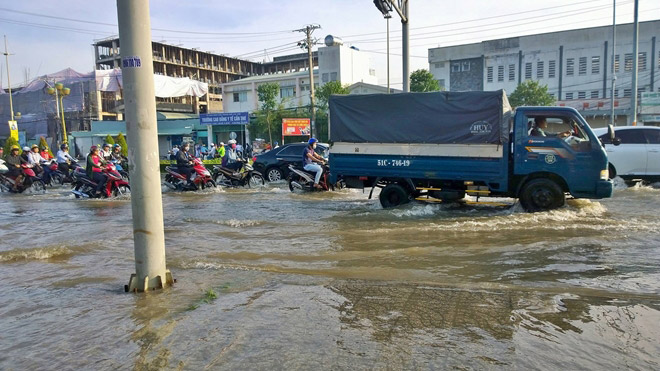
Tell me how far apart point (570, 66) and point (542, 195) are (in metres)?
41.9

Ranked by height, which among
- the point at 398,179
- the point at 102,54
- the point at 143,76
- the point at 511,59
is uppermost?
the point at 102,54

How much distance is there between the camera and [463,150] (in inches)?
389

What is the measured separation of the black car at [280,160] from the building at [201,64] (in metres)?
53.8

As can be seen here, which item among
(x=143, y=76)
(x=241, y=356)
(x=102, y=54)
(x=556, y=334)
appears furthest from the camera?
(x=102, y=54)

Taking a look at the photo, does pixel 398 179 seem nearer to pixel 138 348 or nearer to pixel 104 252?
pixel 104 252

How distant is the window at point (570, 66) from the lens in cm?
4566

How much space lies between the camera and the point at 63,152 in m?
19.6

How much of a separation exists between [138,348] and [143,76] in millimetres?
2554

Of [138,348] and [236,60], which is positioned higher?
[236,60]

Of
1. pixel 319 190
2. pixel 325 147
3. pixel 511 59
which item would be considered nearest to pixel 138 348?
pixel 319 190

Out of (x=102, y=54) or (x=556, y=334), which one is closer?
(x=556, y=334)

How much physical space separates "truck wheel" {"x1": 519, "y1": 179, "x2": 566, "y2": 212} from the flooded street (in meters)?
0.21

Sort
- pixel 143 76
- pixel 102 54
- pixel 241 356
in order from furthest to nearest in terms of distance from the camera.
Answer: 1. pixel 102 54
2. pixel 143 76
3. pixel 241 356

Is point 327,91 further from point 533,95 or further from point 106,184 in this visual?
point 106,184
